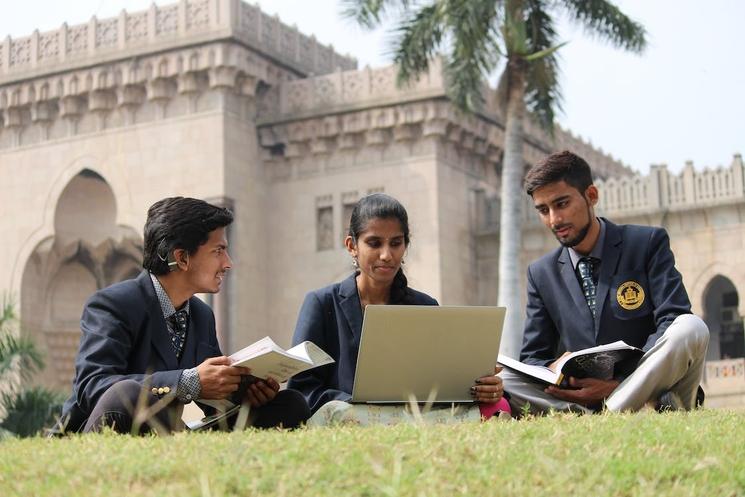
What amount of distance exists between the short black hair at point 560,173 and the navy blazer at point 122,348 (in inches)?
72.6

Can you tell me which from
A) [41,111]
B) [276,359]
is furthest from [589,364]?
[41,111]

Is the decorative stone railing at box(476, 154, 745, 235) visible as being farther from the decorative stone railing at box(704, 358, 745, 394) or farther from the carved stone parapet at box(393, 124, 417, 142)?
the carved stone parapet at box(393, 124, 417, 142)

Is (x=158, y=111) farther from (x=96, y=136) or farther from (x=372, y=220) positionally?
(x=372, y=220)

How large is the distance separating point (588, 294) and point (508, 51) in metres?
13.3

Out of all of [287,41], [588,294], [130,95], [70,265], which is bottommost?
[588,294]

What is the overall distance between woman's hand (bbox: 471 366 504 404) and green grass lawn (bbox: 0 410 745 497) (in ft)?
3.77

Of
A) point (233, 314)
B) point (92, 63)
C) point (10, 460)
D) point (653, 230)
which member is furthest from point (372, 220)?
point (92, 63)

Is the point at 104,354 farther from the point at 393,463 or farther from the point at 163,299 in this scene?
the point at 393,463

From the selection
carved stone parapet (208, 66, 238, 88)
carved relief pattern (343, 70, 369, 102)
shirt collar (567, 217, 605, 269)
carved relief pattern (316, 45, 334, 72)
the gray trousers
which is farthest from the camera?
carved relief pattern (316, 45, 334, 72)

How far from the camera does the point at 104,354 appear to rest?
211 inches

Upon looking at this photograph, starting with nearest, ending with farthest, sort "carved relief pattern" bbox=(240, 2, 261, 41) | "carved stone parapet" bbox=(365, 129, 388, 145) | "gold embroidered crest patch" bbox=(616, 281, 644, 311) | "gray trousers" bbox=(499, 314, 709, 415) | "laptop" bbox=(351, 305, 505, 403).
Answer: "laptop" bbox=(351, 305, 505, 403) → "gray trousers" bbox=(499, 314, 709, 415) → "gold embroidered crest patch" bbox=(616, 281, 644, 311) → "carved relief pattern" bbox=(240, 2, 261, 41) → "carved stone parapet" bbox=(365, 129, 388, 145)

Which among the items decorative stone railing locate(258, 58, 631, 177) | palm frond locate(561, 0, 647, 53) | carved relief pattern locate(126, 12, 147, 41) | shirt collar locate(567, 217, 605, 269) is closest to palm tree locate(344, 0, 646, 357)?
palm frond locate(561, 0, 647, 53)

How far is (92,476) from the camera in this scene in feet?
12.5

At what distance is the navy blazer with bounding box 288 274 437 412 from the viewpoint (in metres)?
6.17
